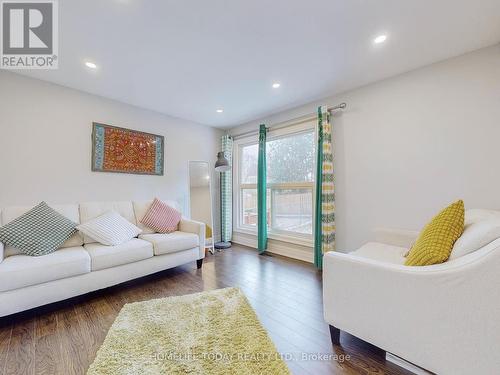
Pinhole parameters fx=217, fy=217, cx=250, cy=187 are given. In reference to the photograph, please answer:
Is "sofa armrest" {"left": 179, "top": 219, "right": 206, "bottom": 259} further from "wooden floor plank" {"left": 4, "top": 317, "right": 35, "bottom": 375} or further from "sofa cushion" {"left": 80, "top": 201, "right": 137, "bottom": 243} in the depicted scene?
"wooden floor plank" {"left": 4, "top": 317, "right": 35, "bottom": 375}

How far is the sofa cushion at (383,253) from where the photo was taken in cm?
178

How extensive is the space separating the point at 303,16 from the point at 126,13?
1319 millimetres

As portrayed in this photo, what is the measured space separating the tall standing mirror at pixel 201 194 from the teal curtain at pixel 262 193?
893 millimetres

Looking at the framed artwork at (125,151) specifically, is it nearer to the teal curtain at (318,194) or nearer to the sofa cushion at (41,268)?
the sofa cushion at (41,268)

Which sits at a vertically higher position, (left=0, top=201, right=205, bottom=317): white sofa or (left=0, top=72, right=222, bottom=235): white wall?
(left=0, top=72, right=222, bottom=235): white wall

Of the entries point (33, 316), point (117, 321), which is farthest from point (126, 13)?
point (33, 316)

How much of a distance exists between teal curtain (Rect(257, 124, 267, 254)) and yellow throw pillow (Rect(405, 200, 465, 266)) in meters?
2.41

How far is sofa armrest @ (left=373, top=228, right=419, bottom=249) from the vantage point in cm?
213

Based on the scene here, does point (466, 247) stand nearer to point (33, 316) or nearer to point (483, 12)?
point (483, 12)

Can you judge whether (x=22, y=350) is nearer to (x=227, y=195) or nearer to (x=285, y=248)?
(x=285, y=248)

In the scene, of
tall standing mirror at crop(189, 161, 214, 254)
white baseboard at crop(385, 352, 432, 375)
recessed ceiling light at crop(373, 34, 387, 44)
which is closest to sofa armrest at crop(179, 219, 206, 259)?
tall standing mirror at crop(189, 161, 214, 254)

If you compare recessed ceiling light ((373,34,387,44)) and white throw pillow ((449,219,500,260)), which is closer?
white throw pillow ((449,219,500,260))

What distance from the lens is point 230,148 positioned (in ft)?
14.3

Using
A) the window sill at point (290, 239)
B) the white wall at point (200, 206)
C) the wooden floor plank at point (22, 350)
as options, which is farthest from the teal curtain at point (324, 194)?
the wooden floor plank at point (22, 350)
